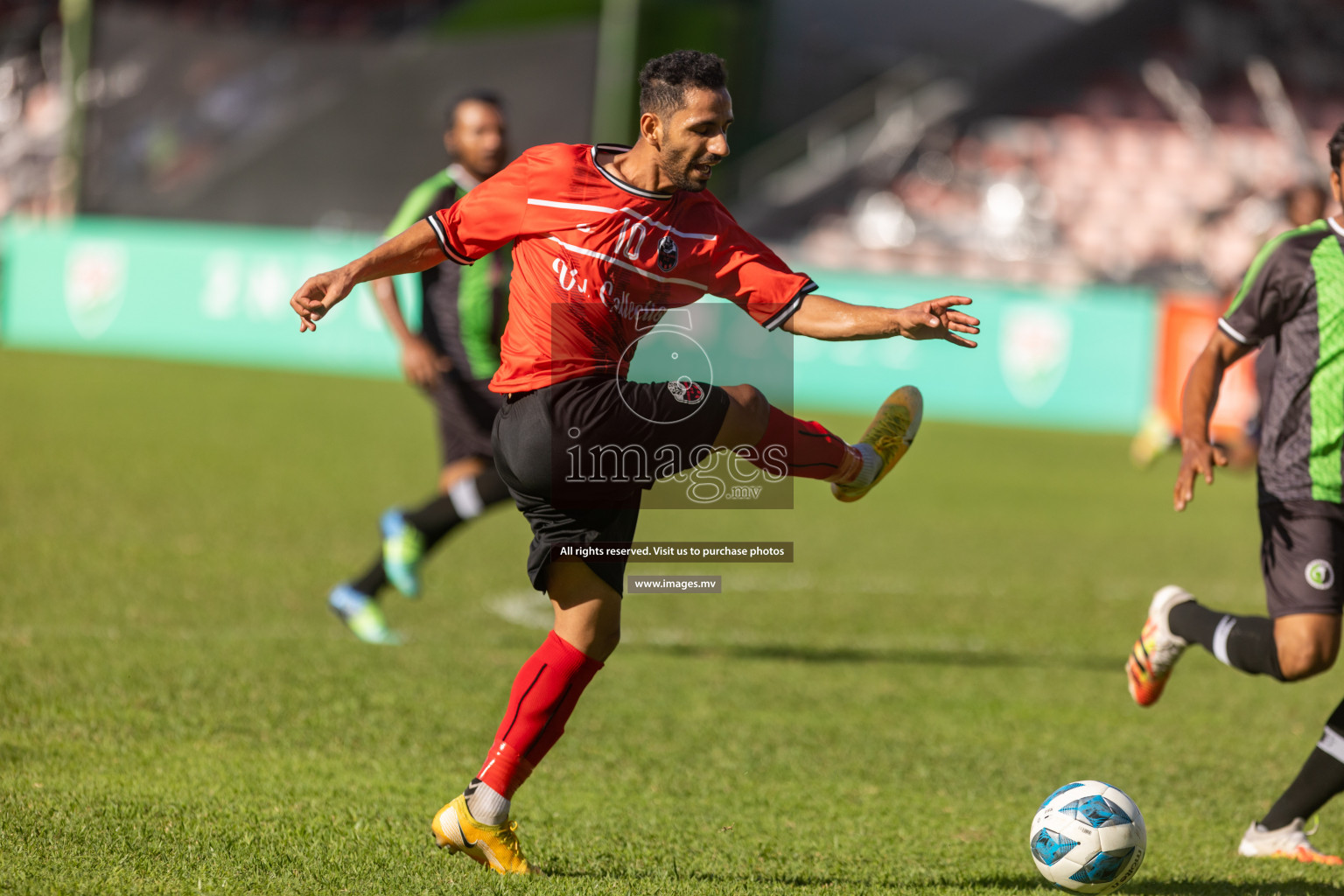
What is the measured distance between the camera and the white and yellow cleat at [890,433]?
14.5 feet

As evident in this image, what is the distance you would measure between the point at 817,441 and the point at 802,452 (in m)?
0.05

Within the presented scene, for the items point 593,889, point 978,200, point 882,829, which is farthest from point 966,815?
point 978,200

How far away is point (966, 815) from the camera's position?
15.5ft

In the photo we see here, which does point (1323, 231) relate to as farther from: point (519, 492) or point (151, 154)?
point (151, 154)

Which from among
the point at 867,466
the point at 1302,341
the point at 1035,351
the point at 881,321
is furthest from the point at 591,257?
the point at 1035,351

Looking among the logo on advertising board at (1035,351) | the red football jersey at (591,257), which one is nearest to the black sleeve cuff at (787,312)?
the red football jersey at (591,257)

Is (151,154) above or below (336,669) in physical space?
above

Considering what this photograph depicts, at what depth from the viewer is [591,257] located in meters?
3.76

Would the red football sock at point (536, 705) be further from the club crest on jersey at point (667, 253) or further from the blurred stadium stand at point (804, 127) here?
the blurred stadium stand at point (804, 127)

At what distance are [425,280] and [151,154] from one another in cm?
1992

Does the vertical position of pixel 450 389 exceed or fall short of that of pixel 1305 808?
it exceeds it

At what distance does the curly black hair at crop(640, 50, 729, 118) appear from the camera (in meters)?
3.67

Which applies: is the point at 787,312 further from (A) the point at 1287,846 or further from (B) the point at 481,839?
(A) the point at 1287,846

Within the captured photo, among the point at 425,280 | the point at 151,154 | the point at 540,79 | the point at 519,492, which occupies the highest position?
the point at 540,79
